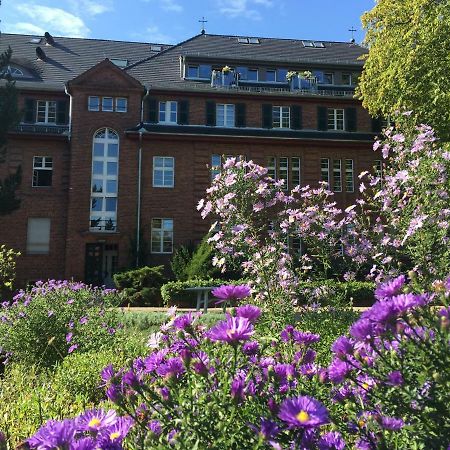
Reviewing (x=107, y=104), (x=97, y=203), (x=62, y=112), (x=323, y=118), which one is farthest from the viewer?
(x=323, y=118)

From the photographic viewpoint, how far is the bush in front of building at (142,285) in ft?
67.1

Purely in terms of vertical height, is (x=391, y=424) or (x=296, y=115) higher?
(x=296, y=115)

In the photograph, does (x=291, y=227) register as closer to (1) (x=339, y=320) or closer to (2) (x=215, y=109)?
(1) (x=339, y=320)

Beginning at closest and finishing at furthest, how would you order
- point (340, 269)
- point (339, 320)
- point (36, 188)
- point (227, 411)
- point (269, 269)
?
1. point (227, 411)
2. point (339, 320)
3. point (269, 269)
4. point (340, 269)
5. point (36, 188)

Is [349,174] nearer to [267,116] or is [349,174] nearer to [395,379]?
[267,116]

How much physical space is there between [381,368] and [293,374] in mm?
315

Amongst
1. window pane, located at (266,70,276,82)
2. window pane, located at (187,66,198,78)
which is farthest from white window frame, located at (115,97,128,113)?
window pane, located at (266,70,276,82)

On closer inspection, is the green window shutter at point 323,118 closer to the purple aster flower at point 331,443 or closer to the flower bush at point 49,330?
the flower bush at point 49,330

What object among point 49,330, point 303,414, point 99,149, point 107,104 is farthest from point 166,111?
point 303,414

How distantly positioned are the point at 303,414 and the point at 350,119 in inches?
1148

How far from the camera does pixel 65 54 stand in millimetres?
31016

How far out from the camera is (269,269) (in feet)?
18.2

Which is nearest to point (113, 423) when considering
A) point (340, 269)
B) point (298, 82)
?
point (340, 269)

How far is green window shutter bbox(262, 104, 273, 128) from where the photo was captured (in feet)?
92.5
